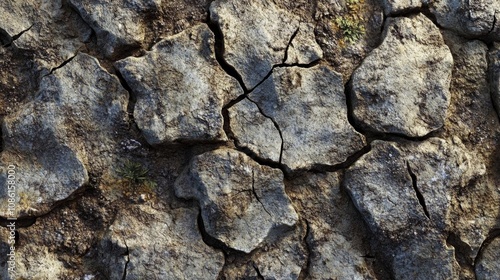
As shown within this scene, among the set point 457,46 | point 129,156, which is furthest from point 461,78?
point 129,156

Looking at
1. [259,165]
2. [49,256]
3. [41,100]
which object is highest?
[259,165]

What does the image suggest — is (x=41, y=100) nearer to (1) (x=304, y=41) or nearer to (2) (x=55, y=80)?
(2) (x=55, y=80)

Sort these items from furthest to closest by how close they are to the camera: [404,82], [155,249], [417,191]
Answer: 1. [404,82]
2. [417,191]
3. [155,249]

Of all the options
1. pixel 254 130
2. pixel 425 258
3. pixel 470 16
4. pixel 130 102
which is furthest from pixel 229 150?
pixel 470 16

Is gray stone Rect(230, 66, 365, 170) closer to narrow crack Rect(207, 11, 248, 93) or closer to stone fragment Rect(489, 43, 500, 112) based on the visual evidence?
narrow crack Rect(207, 11, 248, 93)

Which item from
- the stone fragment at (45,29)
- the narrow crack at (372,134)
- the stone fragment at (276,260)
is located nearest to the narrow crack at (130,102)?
the stone fragment at (45,29)

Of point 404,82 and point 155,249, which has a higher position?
point 404,82

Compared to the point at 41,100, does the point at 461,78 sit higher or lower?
higher

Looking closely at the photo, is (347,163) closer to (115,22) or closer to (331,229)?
(331,229)
